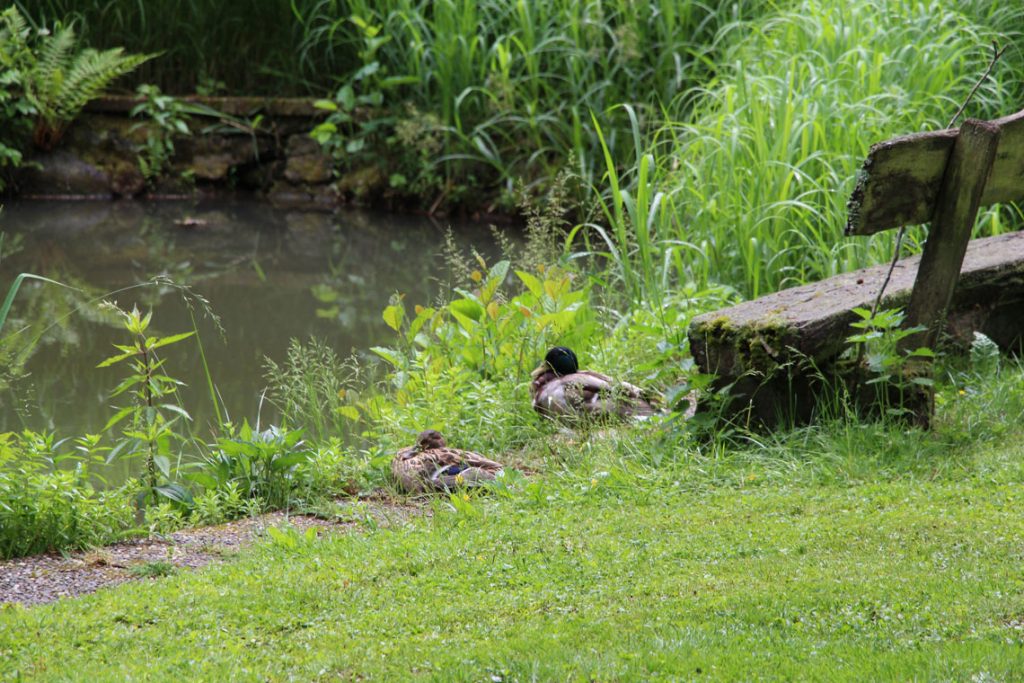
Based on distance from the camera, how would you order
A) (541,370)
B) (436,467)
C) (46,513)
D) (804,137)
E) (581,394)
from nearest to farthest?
(46,513)
(436,467)
(581,394)
(541,370)
(804,137)

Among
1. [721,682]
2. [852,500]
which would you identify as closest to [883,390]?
[852,500]

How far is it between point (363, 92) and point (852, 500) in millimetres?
10606

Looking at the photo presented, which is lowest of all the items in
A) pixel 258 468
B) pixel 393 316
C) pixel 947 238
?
pixel 258 468

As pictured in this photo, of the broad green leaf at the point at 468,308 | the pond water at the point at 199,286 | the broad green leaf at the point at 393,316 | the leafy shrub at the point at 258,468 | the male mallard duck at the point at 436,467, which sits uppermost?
the broad green leaf at the point at 468,308

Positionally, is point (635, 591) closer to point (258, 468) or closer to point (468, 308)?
point (258, 468)

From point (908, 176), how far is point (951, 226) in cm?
31

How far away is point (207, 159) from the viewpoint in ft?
46.7

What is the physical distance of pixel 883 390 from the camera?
478 cm

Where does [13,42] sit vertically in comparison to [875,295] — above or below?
below

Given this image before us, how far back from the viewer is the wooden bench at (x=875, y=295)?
4.54 m

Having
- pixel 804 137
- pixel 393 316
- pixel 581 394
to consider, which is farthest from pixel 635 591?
pixel 804 137

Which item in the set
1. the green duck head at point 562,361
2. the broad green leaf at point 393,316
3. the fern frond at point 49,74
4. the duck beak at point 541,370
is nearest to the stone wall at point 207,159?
the fern frond at point 49,74

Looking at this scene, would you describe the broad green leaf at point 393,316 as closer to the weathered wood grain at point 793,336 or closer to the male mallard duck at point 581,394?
the male mallard duck at point 581,394

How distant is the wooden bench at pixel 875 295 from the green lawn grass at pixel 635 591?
1.30ft
